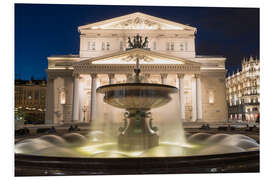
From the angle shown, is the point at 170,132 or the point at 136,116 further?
the point at 170,132

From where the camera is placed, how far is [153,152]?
6.50 m

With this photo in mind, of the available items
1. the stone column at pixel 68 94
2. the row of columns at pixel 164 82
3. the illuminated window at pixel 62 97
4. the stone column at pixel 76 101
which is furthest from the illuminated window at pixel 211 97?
the illuminated window at pixel 62 97

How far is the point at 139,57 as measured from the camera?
92.7 feet

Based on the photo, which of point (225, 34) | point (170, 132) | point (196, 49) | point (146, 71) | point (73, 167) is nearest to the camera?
point (73, 167)

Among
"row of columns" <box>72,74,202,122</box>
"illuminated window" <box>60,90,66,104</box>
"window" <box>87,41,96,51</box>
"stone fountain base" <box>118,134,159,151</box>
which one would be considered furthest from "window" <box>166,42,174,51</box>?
"stone fountain base" <box>118,134,159,151</box>

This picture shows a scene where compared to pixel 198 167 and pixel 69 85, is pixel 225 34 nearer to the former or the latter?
pixel 198 167

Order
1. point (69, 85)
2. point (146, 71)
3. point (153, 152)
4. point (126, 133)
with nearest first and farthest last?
point (153, 152)
point (126, 133)
point (146, 71)
point (69, 85)

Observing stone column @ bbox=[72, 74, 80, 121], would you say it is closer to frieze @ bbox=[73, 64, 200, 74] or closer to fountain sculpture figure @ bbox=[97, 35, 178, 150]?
frieze @ bbox=[73, 64, 200, 74]

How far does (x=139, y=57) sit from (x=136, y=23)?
8535 mm

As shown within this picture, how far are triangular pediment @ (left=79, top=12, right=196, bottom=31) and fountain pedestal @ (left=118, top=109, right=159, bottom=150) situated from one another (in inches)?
1143

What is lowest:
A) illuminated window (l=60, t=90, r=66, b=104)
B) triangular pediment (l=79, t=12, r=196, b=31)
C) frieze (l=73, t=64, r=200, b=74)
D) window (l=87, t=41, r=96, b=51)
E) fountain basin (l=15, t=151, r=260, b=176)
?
fountain basin (l=15, t=151, r=260, b=176)

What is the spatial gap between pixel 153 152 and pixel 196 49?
106 ft

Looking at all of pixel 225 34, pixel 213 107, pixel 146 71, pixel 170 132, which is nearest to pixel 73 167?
pixel 170 132

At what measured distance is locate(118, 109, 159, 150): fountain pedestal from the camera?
22.4 ft
